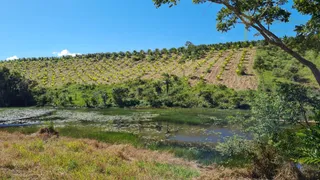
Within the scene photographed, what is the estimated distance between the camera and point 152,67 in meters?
108

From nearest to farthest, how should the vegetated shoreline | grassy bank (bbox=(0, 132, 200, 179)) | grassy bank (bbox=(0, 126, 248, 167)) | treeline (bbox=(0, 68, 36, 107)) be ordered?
grassy bank (bbox=(0, 132, 200, 179))
the vegetated shoreline
grassy bank (bbox=(0, 126, 248, 167))
treeline (bbox=(0, 68, 36, 107))

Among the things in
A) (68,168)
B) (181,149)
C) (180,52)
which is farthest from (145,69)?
(68,168)

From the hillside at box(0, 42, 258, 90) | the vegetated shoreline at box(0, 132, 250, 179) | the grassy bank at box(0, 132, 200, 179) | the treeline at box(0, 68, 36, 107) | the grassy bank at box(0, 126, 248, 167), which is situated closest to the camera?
the grassy bank at box(0, 132, 200, 179)

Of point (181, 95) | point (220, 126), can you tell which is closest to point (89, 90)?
point (181, 95)

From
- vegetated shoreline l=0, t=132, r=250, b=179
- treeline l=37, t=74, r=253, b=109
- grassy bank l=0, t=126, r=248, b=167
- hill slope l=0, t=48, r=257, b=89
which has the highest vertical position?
hill slope l=0, t=48, r=257, b=89

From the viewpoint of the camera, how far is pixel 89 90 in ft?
277

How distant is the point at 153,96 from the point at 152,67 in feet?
122

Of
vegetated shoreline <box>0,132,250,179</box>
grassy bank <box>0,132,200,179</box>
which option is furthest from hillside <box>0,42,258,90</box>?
grassy bank <box>0,132,200,179</box>

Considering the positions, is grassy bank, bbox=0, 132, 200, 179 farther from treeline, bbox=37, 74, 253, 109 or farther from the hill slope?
the hill slope

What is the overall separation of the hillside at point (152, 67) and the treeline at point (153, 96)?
23.7ft

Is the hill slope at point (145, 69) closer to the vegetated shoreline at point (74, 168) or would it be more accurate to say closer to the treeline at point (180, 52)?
the treeline at point (180, 52)

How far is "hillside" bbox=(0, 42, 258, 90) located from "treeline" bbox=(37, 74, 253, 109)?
721 cm

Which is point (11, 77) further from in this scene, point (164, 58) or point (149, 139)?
point (149, 139)

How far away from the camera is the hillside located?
88000mm
